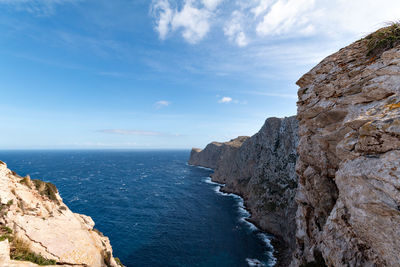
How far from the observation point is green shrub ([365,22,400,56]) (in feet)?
46.5

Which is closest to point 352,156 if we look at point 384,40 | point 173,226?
point 384,40

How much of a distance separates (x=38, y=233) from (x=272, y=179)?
205ft

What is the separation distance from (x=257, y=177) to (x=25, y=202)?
66522 millimetres

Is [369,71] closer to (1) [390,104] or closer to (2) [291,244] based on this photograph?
(1) [390,104]

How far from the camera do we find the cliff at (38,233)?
43.3 ft

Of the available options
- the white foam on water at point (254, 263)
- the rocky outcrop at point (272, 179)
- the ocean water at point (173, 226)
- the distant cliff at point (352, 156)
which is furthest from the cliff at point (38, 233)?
the rocky outcrop at point (272, 179)

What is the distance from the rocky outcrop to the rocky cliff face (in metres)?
30.2

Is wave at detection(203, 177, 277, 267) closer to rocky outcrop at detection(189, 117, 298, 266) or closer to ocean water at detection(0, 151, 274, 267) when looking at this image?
ocean water at detection(0, 151, 274, 267)

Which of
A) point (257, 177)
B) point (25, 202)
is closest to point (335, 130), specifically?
point (25, 202)

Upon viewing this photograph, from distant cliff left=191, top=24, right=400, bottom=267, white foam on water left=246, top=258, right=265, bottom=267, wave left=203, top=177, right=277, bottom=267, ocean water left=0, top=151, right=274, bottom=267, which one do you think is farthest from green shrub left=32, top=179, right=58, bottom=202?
wave left=203, top=177, right=277, bottom=267

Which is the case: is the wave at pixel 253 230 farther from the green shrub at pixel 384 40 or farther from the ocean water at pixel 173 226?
the green shrub at pixel 384 40

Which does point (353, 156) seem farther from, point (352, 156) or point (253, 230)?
point (253, 230)

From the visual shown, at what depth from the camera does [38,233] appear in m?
15.6

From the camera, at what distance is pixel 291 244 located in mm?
41812
